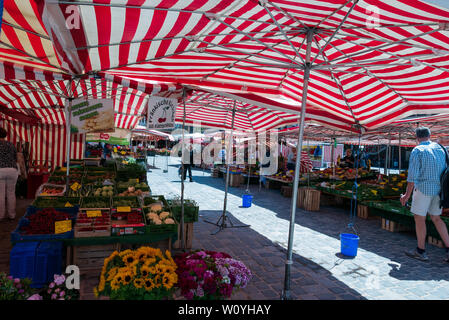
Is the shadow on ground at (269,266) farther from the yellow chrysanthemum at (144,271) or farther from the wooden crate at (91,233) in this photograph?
the wooden crate at (91,233)

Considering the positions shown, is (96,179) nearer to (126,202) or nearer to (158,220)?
(126,202)

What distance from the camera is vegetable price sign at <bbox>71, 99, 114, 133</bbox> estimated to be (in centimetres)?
570

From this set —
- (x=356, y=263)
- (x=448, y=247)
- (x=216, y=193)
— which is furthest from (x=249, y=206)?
(x=448, y=247)

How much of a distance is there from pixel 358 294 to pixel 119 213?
374 cm

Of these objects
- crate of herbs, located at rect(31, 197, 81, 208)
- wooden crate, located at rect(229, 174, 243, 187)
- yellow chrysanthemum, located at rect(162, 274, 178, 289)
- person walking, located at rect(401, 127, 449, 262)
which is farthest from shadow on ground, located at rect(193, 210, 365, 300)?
wooden crate, located at rect(229, 174, 243, 187)

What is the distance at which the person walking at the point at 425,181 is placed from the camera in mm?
5344

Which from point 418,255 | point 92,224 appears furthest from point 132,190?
point 418,255

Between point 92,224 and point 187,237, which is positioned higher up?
point 92,224

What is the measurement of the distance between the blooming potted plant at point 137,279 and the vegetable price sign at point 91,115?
150 inches

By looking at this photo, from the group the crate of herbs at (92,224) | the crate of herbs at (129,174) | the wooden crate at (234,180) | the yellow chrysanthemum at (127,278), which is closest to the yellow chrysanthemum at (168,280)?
the yellow chrysanthemum at (127,278)

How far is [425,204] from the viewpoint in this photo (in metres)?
5.43

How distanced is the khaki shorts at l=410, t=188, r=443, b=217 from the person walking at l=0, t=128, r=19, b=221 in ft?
26.5

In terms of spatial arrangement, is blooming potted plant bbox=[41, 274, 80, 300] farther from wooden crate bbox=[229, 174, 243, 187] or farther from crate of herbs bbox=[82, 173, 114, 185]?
wooden crate bbox=[229, 174, 243, 187]

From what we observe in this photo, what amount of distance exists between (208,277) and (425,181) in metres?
4.68
